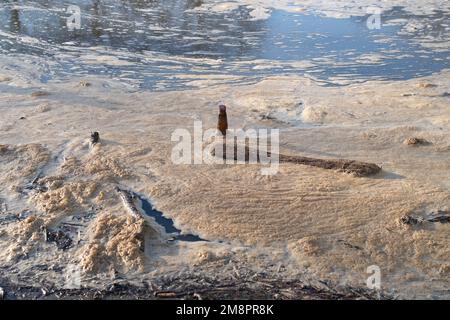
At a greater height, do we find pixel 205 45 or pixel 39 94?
A: pixel 205 45

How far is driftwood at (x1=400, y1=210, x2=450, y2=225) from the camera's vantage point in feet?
17.7

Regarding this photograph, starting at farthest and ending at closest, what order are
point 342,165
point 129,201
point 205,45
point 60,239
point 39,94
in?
1. point 205,45
2. point 39,94
3. point 342,165
4. point 129,201
5. point 60,239

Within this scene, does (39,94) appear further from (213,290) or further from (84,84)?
(213,290)

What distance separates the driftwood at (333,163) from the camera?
6.31 m

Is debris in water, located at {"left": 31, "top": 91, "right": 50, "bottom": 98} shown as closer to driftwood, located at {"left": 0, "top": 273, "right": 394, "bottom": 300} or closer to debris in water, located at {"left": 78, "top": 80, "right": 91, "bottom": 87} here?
debris in water, located at {"left": 78, "top": 80, "right": 91, "bottom": 87}

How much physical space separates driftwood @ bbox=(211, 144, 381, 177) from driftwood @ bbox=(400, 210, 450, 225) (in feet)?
Result: 3.27

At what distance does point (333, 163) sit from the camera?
6.50 meters

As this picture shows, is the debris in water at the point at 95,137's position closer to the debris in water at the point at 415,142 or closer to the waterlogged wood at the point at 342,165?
the waterlogged wood at the point at 342,165

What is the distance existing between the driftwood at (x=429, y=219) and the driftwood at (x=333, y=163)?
996mm

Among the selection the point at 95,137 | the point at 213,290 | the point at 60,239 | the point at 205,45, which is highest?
the point at 205,45

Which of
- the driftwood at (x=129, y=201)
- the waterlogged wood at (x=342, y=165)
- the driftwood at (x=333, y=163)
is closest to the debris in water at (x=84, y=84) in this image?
the driftwood at (x=333, y=163)

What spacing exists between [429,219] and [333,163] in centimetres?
148

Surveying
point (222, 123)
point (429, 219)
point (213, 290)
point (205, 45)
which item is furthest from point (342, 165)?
point (205, 45)
